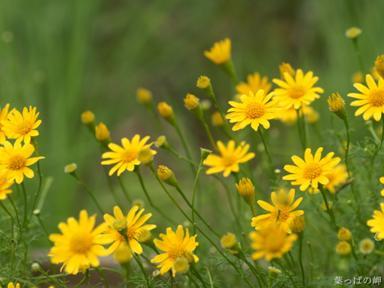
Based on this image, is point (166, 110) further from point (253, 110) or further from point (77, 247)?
point (77, 247)

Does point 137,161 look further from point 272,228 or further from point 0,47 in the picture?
point 0,47

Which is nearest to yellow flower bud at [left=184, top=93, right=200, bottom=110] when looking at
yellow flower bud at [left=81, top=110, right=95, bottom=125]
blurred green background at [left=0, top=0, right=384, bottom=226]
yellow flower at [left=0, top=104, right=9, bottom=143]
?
yellow flower bud at [left=81, top=110, right=95, bottom=125]

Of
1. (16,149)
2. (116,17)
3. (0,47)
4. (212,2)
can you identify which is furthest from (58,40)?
(16,149)

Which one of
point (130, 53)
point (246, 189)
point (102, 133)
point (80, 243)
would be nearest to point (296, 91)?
point (246, 189)

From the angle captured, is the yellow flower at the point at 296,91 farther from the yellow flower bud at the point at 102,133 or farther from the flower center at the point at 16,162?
the flower center at the point at 16,162

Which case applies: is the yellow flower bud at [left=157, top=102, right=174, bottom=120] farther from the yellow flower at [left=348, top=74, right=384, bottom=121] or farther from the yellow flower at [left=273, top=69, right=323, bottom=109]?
the yellow flower at [left=348, top=74, right=384, bottom=121]

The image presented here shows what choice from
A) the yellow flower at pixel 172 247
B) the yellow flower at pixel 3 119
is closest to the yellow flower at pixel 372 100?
the yellow flower at pixel 172 247
